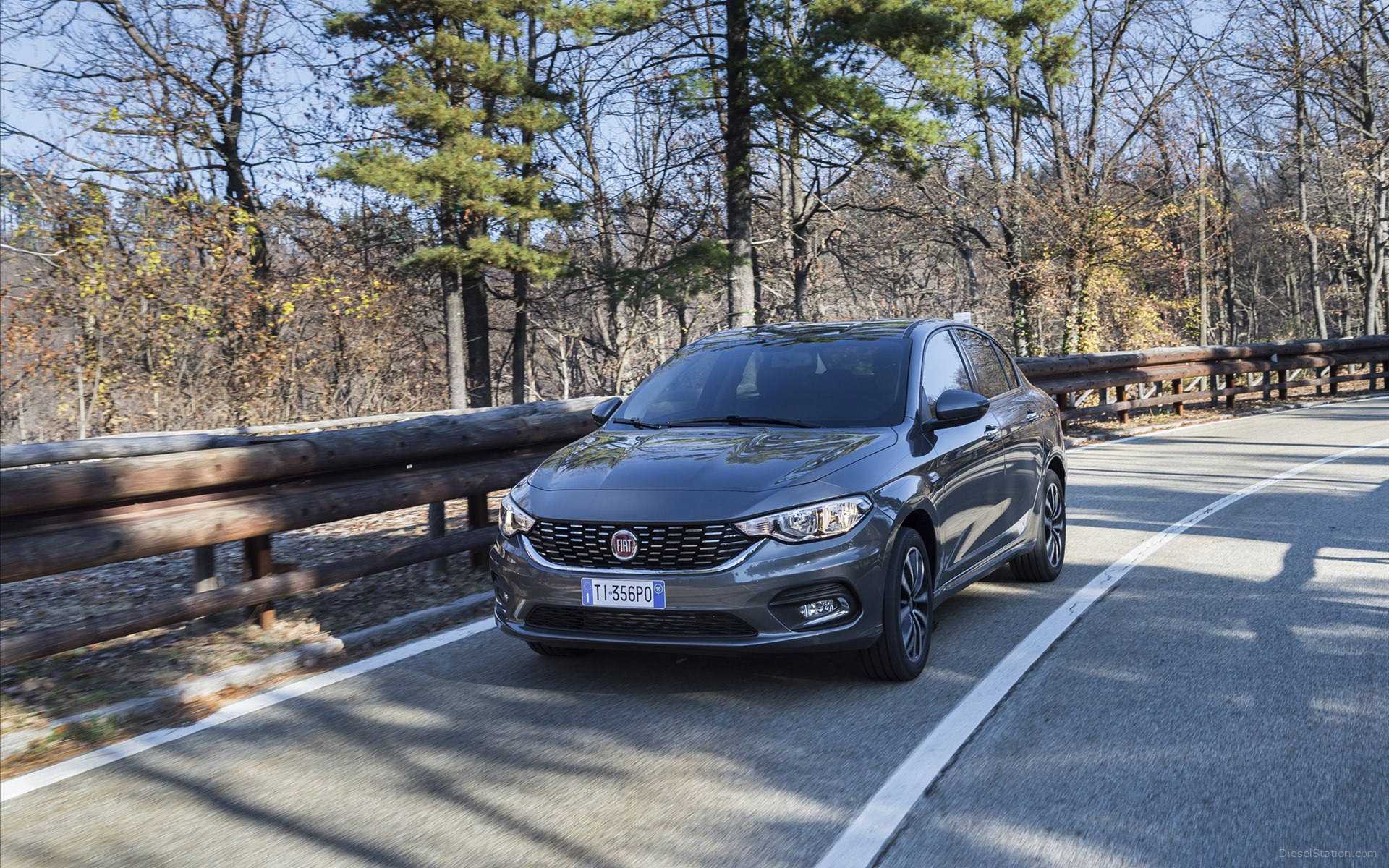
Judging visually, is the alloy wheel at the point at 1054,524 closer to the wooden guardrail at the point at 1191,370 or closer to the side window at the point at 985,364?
the side window at the point at 985,364

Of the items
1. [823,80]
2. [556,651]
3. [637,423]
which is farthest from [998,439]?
[823,80]

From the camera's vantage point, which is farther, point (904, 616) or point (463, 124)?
point (463, 124)

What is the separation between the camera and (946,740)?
4547mm

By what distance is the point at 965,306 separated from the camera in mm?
53844

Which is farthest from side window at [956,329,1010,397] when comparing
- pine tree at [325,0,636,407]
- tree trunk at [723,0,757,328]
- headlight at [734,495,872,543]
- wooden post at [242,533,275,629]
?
pine tree at [325,0,636,407]

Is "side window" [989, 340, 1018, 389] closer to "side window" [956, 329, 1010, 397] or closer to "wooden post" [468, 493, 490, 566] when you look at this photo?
"side window" [956, 329, 1010, 397]

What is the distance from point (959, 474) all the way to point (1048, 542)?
1855mm

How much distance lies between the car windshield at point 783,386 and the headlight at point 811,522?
0.85m

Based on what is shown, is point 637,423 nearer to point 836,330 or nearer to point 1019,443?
point 836,330

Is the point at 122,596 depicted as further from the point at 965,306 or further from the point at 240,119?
the point at 965,306

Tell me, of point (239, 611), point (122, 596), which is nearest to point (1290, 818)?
point (239, 611)

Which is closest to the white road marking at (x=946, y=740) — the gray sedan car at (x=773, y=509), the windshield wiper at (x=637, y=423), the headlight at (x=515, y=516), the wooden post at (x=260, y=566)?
the gray sedan car at (x=773, y=509)

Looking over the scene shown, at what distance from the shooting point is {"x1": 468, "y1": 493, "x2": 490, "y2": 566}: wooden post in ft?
26.6

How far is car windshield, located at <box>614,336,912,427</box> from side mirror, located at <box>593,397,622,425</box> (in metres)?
0.08
